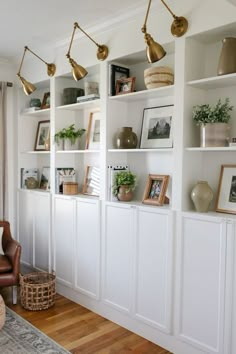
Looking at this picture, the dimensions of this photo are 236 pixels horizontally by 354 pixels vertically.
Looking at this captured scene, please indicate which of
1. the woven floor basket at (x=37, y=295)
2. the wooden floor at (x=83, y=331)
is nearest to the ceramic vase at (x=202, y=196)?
the wooden floor at (x=83, y=331)

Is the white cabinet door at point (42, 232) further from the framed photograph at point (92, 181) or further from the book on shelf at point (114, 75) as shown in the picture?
the book on shelf at point (114, 75)

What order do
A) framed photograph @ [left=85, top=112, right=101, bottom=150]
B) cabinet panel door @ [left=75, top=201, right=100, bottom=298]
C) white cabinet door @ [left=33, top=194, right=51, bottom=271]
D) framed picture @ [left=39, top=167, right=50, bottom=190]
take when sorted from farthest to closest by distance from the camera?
framed picture @ [left=39, top=167, right=50, bottom=190] < white cabinet door @ [left=33, top=194, right=51, bottom=271] < framed photograph @ [left=85, top=112, right=101, bottom=150] < cabinet panel door @ [left=75, top=201, right=100, bottom=298]

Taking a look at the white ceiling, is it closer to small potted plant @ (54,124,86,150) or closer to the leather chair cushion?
small potted plant @ (54,124,86,150)

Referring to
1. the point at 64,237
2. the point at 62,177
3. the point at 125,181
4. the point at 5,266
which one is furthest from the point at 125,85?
the point at 5,266

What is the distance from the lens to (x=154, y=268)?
103 inches

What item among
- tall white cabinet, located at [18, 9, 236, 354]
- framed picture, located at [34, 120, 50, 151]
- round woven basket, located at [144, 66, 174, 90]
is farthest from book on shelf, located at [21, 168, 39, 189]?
round woven basket, located at [144, 66, 174, 90]

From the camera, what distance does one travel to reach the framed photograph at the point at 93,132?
3.35 metres

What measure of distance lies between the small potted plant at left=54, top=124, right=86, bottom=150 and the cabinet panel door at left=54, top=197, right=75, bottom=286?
0.55m

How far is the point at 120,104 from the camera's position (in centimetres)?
309

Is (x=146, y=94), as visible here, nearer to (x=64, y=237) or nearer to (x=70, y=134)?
(x=70, y=134)

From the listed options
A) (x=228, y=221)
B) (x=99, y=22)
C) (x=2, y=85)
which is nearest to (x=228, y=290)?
(x=228, y=221)

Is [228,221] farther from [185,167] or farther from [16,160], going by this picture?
[16,160]

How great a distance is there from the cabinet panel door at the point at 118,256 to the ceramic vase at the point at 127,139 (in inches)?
19.8

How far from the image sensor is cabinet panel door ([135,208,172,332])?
252cm
